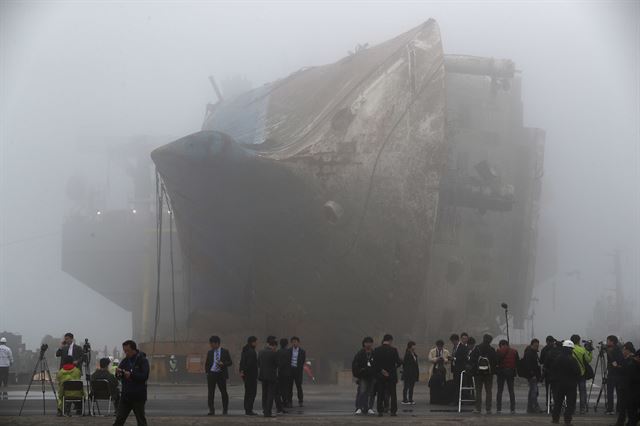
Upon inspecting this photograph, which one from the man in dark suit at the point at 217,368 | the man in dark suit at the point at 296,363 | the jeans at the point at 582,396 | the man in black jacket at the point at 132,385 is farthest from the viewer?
the man in dark suit at the point at 296,363

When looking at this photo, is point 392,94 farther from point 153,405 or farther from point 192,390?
point 153,405

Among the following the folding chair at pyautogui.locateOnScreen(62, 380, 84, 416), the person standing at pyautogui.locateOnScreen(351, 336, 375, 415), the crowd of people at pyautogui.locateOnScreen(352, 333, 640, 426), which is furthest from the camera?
the person standing at pyautogui.locateOnScreen(351, 336, 375, 415)

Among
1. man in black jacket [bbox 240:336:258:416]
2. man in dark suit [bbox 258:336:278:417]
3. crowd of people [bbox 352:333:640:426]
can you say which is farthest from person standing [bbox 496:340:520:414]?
man in black jacket [bbox 240:336:258:416]

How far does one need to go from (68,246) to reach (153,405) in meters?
67.3

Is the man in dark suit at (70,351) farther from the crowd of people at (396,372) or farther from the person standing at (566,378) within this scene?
the person standing at (566,378)

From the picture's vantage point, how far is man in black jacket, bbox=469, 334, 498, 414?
1772 centimetres

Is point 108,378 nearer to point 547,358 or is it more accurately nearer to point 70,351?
point 70,351

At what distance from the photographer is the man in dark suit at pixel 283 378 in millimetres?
17766

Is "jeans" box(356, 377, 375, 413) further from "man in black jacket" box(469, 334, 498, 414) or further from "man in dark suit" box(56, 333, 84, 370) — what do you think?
"man in dark suit" box(56, 333, 84, 370)

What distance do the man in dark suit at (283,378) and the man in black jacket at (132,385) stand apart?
17.3 ft

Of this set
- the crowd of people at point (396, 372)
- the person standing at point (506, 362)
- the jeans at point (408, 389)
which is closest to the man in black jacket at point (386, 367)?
the crowd of people at point (396, 372)

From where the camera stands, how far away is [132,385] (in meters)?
12.5

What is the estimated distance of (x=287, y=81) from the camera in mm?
41500

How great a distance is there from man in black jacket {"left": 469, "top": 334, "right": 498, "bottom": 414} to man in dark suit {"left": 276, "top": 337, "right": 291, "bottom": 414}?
3.37m
